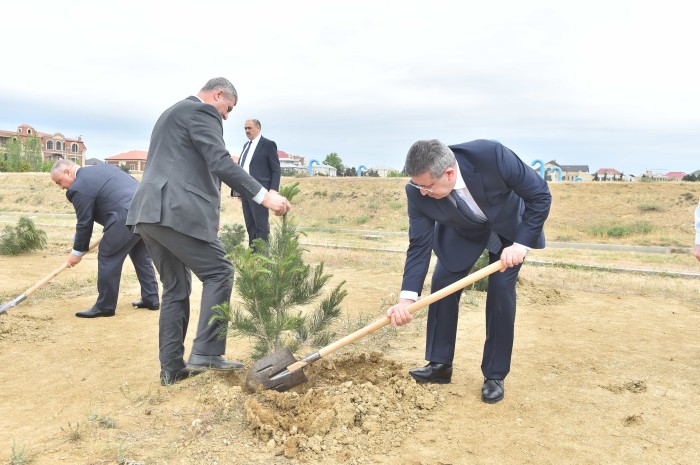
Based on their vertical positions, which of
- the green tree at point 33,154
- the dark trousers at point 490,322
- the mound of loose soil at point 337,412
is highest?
the green tree at point 33,154

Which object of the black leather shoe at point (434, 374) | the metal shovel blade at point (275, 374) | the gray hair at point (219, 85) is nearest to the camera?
the metal shovel blade at point (275, 374)

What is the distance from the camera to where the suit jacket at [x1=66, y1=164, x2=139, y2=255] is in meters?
5.64

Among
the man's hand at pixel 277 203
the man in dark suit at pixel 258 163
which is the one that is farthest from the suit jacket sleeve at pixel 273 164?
the man's hand at pixel 277 203

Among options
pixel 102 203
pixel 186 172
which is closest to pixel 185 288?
pixel 186 172

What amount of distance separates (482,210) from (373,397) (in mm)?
1356

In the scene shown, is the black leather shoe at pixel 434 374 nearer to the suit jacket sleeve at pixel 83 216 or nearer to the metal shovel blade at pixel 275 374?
the metal shovel blade at pixel 275 374

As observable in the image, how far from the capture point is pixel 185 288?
12.8 ft

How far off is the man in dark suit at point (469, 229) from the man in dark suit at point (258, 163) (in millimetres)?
3839

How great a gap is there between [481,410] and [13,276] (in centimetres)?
735

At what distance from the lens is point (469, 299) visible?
6.80 metres

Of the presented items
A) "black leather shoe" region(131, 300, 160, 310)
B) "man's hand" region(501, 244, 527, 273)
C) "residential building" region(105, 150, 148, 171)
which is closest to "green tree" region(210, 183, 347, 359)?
"man's hand" region(501, 244, 527, 273)

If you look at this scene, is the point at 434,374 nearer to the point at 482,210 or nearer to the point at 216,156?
the point at 482,210

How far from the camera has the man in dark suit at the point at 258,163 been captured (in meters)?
7.43

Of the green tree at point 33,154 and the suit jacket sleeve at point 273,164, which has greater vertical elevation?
the green tree at point 33,154
